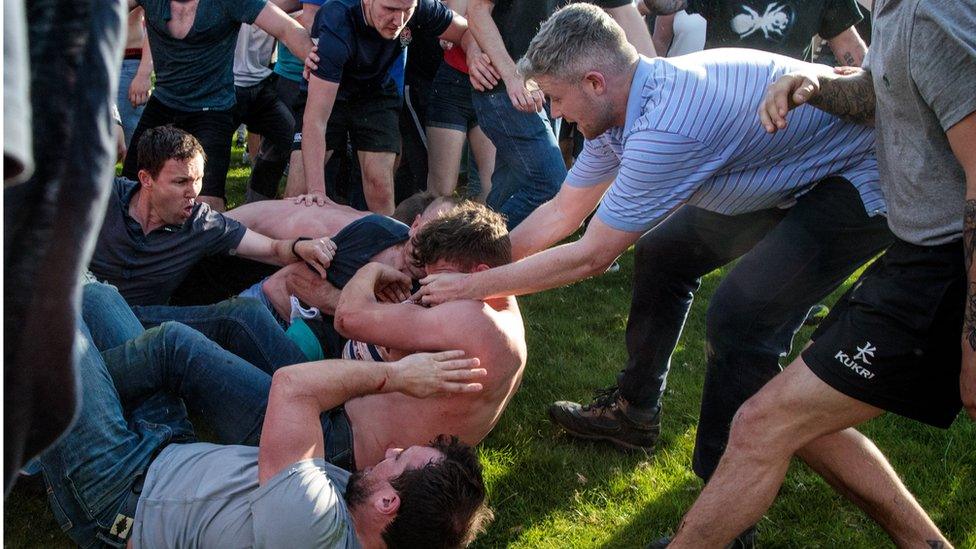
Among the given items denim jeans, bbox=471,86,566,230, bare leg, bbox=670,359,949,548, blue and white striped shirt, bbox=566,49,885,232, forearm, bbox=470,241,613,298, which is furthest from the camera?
denim jeans, bbox=471,86,566,230

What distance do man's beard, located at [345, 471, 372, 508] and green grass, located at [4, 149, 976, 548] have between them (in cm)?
71

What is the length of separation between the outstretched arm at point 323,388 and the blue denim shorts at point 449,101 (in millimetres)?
2863

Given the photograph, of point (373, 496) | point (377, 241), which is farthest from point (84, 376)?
point (377, 241)

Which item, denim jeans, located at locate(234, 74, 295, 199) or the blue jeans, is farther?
denim jeans, located at locate(234, 74, 295, 199)

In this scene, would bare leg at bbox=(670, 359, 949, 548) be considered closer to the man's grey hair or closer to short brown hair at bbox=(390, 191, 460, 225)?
the man's grey hair

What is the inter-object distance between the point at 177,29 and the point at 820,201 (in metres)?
3.76

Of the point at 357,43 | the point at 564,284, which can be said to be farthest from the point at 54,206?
the point at 357,43

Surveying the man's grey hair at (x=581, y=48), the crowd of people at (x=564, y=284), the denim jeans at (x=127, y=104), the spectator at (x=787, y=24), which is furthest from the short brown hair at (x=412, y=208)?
the denim jeans at (x=127, y=104)

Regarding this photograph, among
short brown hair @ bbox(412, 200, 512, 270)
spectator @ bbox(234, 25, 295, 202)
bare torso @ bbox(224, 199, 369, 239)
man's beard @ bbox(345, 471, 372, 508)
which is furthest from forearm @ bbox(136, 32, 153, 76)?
man's beard @ bbox(345, 471, 372, 508)

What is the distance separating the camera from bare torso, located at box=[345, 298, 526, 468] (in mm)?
2949

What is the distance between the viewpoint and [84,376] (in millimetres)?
2811

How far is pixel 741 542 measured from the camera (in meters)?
3.07

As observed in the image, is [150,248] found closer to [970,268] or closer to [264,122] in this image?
[264,122]

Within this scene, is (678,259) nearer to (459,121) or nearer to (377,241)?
(377,241)
